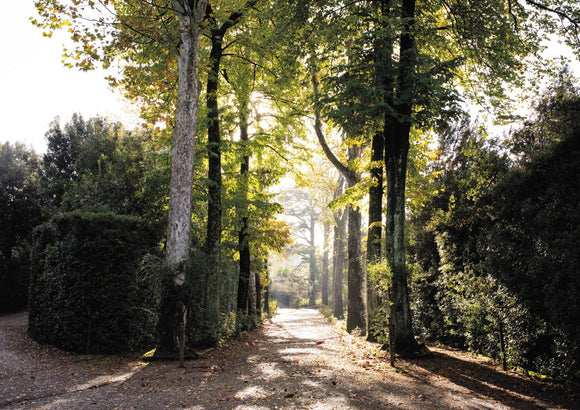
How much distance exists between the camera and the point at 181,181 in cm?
864

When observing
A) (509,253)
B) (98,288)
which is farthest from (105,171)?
(509,253)

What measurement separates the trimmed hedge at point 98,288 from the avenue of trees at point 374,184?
5cm

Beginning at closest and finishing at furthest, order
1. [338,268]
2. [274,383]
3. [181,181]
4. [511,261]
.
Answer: [274,383] < [511,261] < [181,181] < [338,268]

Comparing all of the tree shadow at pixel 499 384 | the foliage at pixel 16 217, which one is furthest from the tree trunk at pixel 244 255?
the foliage at pixel 16 217

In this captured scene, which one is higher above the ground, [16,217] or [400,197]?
[16,217]

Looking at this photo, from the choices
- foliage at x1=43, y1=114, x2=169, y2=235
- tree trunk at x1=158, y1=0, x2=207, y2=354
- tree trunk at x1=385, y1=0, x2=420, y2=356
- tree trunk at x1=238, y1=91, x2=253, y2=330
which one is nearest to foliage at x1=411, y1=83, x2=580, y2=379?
tree trunk at x1=385, y1=0, x2=420, y2=356

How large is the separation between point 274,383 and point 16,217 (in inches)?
887

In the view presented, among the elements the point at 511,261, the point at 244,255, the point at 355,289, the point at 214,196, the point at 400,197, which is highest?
the point at 214,196

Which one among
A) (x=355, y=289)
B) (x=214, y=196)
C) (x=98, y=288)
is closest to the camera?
(x=98, y=288)

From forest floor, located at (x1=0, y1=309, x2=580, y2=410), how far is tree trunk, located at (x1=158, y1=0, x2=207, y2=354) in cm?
100

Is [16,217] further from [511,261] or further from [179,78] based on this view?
[511,261]

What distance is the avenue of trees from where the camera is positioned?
691 cm

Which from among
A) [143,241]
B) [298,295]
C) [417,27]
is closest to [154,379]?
[143,241]

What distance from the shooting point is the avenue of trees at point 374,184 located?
691cm
